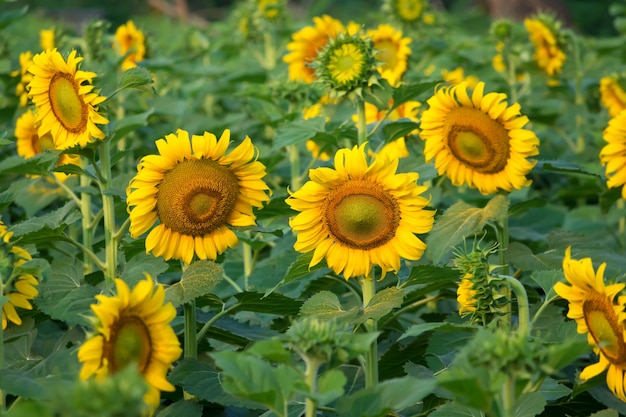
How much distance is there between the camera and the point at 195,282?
194cm

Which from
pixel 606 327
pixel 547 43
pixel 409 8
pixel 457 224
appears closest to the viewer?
pixel 606 327

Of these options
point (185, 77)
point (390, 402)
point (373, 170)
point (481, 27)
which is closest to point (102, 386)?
point (390, 402)

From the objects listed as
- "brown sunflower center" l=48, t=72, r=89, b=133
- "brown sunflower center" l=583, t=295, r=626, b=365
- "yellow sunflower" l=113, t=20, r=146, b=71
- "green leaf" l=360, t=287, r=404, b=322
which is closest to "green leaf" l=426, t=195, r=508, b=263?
"green leaf" l=360, t=287, r=404, b=322

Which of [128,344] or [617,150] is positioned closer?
[128,344]

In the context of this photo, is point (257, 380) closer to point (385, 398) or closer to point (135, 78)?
point (385, 398)

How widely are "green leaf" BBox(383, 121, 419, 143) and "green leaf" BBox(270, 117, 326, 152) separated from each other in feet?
0.50

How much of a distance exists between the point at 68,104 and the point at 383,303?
747mm

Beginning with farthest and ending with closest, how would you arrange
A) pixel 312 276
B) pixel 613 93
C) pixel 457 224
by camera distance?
pixel 613 93 < pixel 312 276 < pixel 457 224

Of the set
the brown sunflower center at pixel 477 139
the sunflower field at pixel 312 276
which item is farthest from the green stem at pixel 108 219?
the brown sunflower center at pixel 477 139

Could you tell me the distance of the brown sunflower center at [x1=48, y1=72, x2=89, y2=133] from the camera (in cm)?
206

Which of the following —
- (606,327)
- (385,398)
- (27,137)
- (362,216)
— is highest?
(27,137)

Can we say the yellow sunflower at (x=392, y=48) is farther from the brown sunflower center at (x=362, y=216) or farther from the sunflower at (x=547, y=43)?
the brown sunflower center at (x=362, y=216)

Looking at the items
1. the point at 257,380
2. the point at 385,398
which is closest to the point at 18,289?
the point at 257,380

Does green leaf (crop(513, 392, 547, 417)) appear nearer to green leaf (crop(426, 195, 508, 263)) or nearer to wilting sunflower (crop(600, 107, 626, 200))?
green leaf (crop(426, 195, 508, 263))
